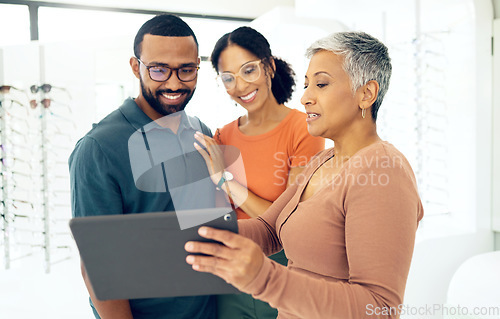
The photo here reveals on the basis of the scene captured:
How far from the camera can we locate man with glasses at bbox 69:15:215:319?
1154mm

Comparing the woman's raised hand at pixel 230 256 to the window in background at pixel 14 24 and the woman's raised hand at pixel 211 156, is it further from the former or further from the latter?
the window in background at pixel 14 24

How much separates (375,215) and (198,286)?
0.39 metres

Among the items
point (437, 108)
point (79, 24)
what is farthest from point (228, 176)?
point (79, 24)

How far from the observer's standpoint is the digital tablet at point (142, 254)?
0.78m

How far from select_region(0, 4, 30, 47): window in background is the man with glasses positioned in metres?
2.07

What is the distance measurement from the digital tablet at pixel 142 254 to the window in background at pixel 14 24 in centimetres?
268

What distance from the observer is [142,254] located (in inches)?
31.9

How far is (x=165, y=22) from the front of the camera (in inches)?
53.8

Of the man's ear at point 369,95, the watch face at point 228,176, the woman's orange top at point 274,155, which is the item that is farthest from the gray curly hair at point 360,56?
the watch face at point 228,176

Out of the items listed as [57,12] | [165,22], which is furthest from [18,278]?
[165,22]

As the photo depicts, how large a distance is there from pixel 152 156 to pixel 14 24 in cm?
246

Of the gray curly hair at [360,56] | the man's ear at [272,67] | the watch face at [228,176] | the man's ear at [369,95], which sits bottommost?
the watch face at [228,176]

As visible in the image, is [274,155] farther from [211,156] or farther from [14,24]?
[14,24]

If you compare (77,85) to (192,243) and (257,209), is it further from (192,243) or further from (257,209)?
(192,243)
